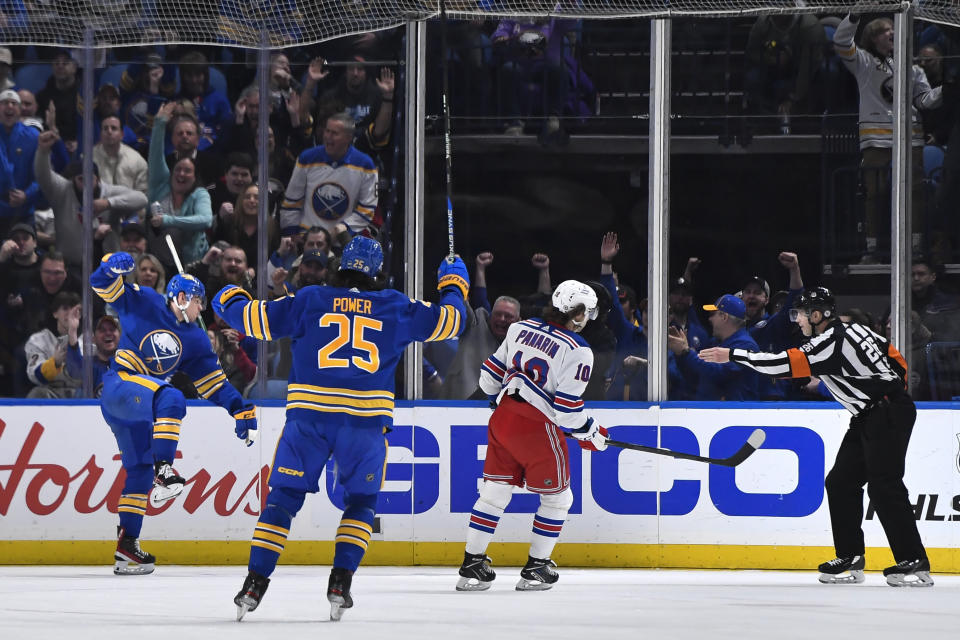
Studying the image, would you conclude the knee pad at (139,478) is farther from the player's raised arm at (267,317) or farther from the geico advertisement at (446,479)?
the player's raised arm at (267,317)

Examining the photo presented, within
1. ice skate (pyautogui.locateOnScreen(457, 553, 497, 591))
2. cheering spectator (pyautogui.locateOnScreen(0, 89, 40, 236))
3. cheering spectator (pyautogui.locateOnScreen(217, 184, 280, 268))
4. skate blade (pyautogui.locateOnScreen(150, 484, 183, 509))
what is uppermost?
cheering spectator (pyautogui.locateOnScreen(0, 89, 40, 236))

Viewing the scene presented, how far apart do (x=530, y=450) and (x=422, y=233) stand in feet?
5.77

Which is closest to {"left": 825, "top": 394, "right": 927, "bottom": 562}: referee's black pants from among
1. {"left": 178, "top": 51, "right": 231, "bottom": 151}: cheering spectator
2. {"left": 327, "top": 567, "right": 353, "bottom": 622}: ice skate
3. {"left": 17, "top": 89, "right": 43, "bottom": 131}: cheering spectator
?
{"left": 327, "top": 567, "right": 353, "bottom": 622}: ice skate

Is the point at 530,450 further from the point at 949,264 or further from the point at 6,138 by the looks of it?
the point at 6,138

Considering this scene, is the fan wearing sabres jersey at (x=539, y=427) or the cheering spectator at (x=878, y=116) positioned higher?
the cheering spectator at (x=878, y=116)

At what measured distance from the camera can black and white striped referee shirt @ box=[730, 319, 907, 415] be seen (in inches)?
219

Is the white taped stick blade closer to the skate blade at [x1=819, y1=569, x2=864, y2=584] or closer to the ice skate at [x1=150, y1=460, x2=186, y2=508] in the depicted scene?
the skate blade at [x1=819, y1=569, x2=864, y2=584]

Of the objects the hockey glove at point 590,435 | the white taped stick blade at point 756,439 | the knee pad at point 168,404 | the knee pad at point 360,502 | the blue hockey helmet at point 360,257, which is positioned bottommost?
the knee pad at point 360,502

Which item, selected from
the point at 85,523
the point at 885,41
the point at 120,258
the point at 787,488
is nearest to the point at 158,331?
the point at 120,258

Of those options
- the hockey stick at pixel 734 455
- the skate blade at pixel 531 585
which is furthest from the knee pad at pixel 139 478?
the hockey stick at pixel 734 455

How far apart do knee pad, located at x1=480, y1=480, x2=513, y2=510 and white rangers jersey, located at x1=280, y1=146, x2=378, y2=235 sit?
220cm

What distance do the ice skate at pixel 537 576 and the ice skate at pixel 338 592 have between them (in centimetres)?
117

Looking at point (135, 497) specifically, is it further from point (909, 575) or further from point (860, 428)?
point (909, 575)

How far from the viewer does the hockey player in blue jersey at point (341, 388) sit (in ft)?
13.9
